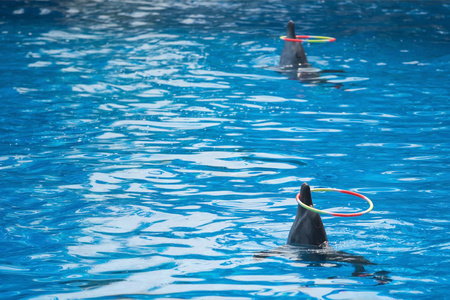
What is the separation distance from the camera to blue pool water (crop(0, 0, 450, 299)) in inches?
186

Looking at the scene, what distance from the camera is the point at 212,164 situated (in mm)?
7086

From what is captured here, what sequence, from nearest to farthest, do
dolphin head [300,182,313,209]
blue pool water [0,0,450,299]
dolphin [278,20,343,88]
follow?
dolphin head [300,182,313,209] → blue pool water [0,0,450,299] → dolphin [278,20,343,88]

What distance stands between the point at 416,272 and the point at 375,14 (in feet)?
47.5

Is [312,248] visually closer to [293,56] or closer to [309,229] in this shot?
[309,229]

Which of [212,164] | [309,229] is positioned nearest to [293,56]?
[212,164]

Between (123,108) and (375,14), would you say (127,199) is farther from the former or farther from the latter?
(375,14)

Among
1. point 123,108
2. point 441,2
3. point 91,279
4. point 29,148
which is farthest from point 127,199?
point 441,2

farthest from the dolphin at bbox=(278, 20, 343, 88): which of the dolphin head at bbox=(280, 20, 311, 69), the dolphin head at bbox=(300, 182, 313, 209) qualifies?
the dolphin head at bbox=(300, 182, 313, 209)

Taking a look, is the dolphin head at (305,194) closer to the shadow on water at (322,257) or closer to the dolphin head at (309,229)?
the dolphin head at (309,229)

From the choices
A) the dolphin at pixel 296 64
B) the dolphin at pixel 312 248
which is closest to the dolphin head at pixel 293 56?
the dolphin at pixel 296 64

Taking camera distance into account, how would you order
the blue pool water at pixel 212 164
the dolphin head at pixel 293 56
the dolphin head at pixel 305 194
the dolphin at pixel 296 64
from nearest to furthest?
the dolphin head at pixel 305 194
the blue pool water at pixel 212 164
the dolphin at pixel 296 64
the dolphin head at pixel 293 56

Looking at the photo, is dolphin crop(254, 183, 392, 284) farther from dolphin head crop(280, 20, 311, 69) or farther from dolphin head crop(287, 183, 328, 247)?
dolphin head crop(280, 20, 311, 69)

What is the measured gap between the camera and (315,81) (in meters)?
10.8

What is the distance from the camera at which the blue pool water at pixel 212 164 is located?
473 centimetres
